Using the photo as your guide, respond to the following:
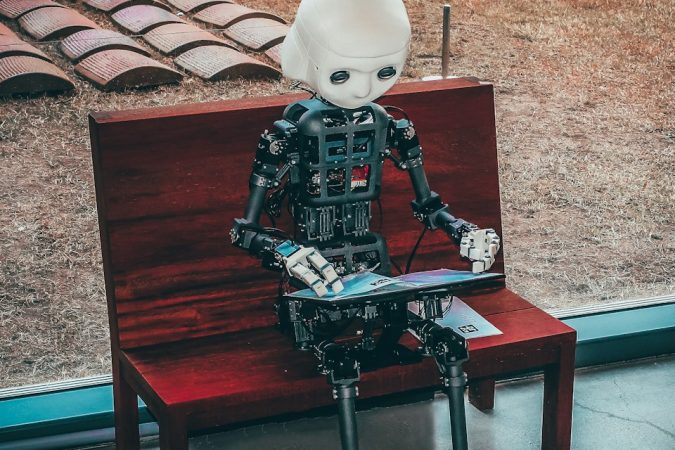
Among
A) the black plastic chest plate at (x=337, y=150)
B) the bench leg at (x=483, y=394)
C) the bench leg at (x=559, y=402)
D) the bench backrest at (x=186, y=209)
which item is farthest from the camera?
the bench leg at (x=483, y=394)

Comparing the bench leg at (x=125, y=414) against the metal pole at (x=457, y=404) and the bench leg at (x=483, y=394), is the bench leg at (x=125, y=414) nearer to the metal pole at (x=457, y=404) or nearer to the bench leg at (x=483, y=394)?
the metal pole at (x=457, y=404)

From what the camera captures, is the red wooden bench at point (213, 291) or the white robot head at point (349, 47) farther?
the red wooden bench at point (213, 291)

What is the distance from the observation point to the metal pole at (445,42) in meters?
2.64

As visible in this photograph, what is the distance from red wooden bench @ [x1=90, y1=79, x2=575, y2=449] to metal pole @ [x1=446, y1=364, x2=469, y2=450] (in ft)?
0.33

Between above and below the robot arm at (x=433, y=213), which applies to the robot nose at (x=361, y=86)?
above

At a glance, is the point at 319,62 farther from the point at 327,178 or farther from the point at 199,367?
the point at 199,367

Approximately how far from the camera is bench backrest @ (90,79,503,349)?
226 cm

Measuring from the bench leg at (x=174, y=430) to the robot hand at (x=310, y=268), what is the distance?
1.12 ft

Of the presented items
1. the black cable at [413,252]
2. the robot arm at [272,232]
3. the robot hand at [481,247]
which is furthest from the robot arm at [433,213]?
the robot arm at [272,232]

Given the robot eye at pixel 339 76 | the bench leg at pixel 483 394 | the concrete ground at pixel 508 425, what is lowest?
the concrete ground at pixel 508 425

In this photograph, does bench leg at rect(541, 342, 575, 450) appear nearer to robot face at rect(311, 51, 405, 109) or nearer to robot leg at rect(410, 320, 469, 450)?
robot leg at rect(410, 320, 469, 450)

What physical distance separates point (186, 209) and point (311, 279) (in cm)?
44

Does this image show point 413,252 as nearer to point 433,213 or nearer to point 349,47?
point 433,213

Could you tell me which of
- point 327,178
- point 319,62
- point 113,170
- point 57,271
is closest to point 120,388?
point 57,271
